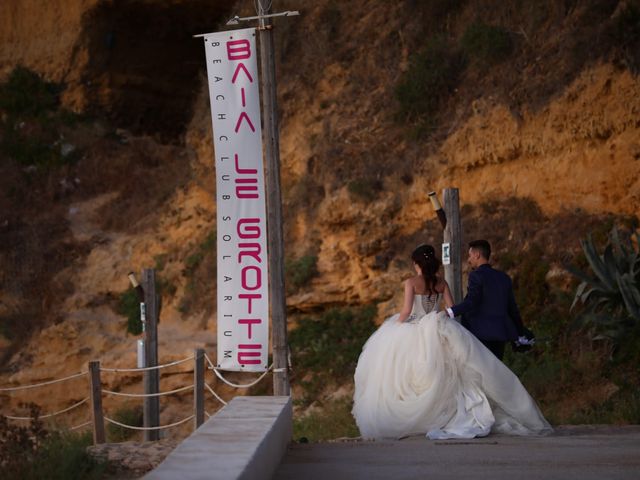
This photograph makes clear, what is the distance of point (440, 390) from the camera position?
980cm

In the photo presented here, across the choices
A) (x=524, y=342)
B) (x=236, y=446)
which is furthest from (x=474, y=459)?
(x=524, y=342)

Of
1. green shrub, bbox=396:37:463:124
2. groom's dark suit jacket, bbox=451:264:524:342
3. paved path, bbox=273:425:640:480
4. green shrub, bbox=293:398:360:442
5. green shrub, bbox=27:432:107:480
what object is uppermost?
green shrub, bbox=396:37:463:124

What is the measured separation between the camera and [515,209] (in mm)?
18922

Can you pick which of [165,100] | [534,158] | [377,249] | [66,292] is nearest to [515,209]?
[534,158]

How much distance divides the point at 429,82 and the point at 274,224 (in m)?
10.6

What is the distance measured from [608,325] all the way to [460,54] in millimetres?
8609

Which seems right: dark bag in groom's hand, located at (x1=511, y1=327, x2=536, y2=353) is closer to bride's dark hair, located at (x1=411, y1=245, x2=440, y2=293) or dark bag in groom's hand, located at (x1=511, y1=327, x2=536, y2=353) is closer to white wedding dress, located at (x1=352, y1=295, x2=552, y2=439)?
white wedding dress, located at (x1=352, y1=295, x2=552, y2=439)

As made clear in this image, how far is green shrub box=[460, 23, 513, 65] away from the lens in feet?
67.7

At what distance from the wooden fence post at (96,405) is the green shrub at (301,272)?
20.9 ft

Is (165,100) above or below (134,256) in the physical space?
above

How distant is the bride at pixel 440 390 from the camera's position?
980 centimetres

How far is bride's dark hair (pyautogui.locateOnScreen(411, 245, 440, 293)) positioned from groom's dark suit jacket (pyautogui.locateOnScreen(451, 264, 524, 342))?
0.37 m

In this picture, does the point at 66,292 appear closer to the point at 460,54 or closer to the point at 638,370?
the point at 460,54

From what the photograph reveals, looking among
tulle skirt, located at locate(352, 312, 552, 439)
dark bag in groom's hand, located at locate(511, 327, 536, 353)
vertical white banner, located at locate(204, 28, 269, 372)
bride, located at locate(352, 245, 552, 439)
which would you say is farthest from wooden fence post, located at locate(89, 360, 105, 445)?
dark bag in groom's hand, located at locate(511, 327, 536, 353)
